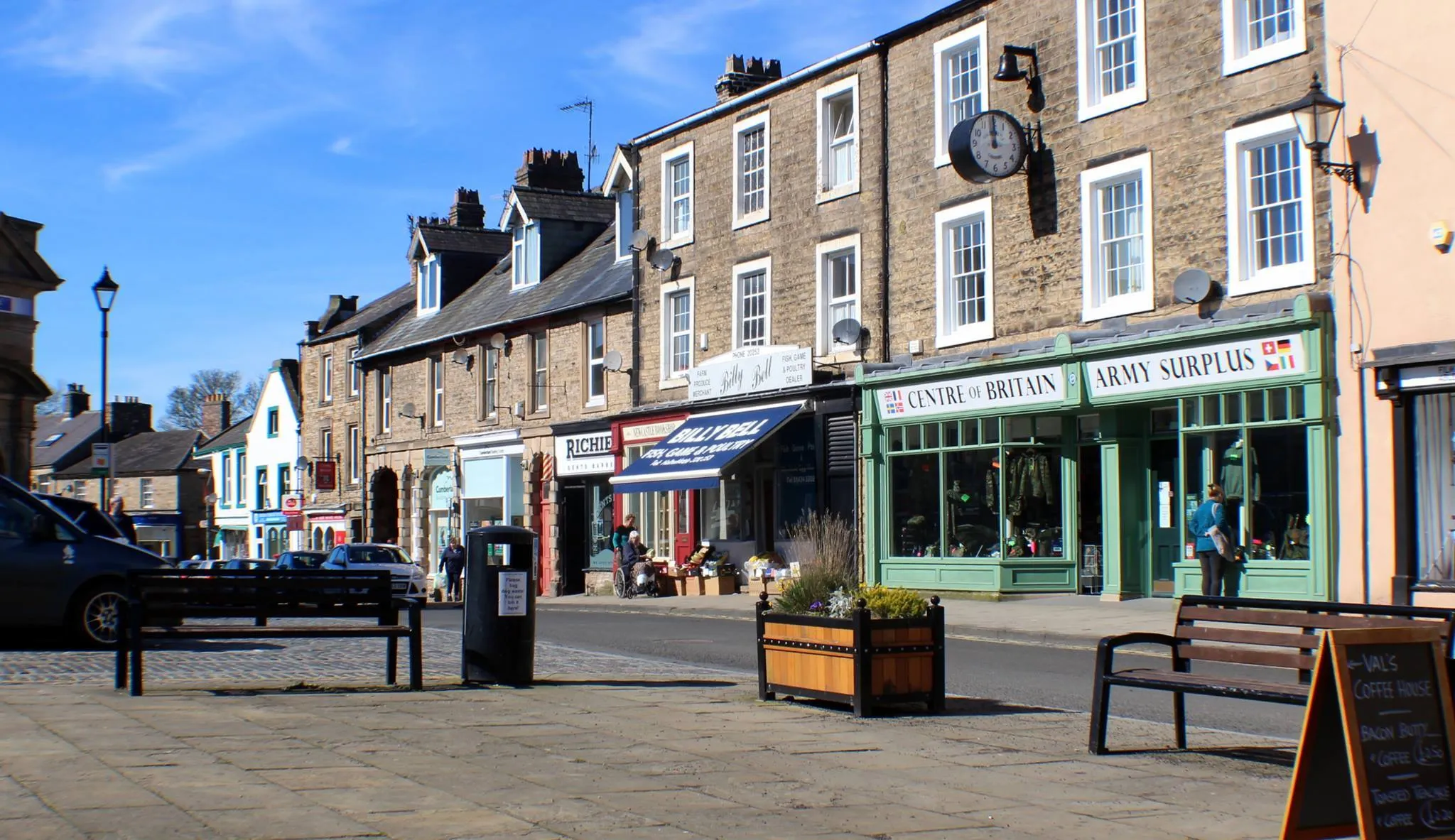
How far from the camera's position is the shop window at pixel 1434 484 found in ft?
55.7

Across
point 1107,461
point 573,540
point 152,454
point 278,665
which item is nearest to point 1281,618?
point 278,665

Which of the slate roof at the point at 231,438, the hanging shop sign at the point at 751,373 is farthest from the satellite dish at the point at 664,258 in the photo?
the slate roof at the point at 231,438

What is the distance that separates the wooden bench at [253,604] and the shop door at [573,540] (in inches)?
908

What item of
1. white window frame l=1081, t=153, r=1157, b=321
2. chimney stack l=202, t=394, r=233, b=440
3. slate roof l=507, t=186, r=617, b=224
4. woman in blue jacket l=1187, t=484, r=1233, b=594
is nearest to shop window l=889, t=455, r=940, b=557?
white window frame l=1081, t=153, r=1157, b=321

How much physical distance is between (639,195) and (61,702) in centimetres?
2356

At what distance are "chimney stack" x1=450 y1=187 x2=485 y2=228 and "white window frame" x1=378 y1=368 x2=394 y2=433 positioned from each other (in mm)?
5377

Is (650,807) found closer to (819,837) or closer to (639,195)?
(819,837)

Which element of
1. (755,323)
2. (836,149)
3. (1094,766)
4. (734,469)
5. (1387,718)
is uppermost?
(836,149)

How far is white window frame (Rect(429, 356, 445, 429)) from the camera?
40656mm

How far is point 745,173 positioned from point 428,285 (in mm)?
17385

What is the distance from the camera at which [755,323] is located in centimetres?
2873

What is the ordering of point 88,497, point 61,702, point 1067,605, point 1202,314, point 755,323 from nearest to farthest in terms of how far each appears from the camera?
1. point 61,702
2. point 1202,314
3. point 1067,605
4. point 755,323
5. point 88,497

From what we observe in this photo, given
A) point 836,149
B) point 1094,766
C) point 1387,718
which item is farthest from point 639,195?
point 1387,718

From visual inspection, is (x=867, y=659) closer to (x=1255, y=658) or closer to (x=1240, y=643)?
(x=1240, y=643)
